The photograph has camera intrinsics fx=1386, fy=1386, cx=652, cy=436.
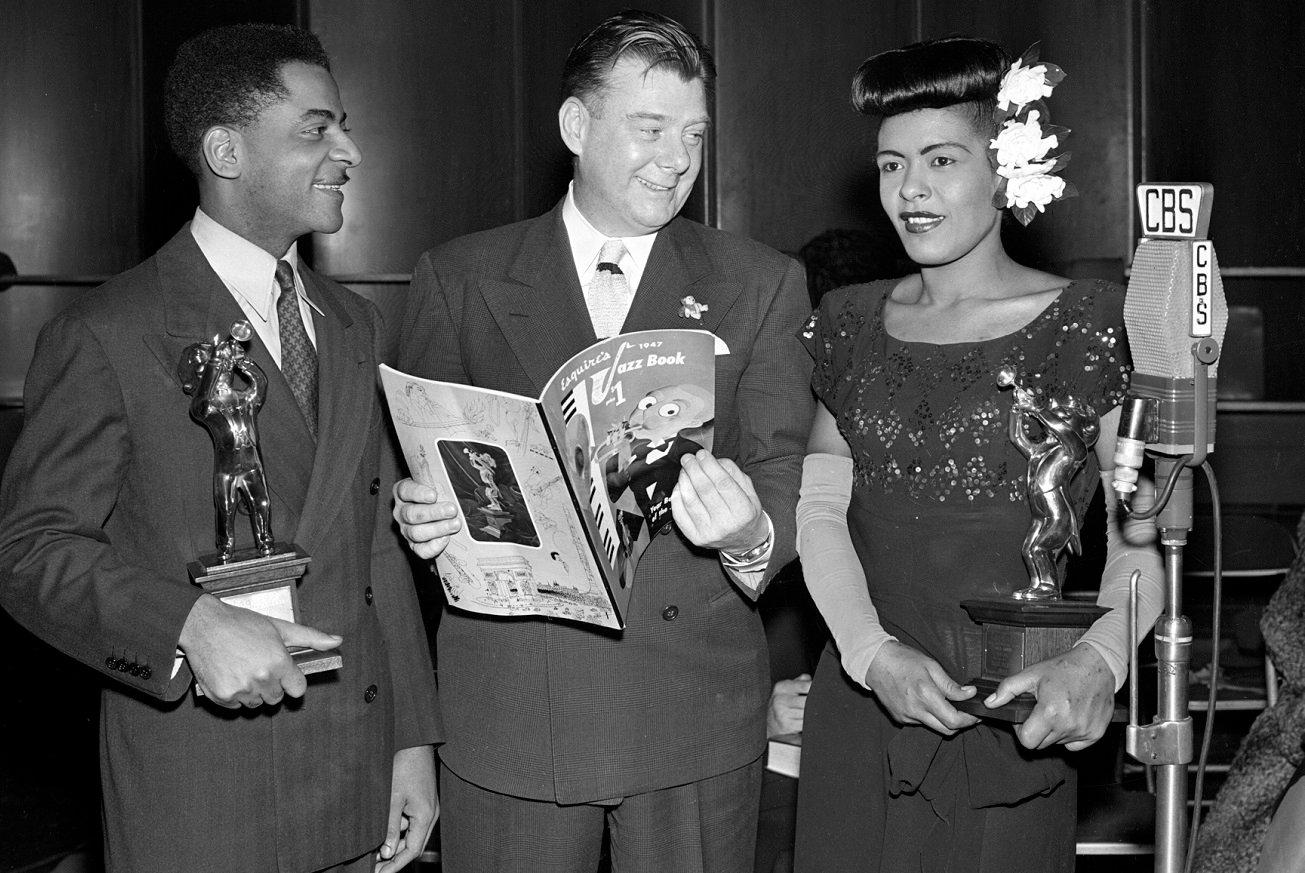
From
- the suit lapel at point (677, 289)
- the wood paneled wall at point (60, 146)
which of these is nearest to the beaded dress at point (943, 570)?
the suit lapel at point (677, 289)

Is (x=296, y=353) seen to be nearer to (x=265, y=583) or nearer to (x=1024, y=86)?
(x=265, y=583)

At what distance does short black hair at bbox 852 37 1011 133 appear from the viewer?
206 cm

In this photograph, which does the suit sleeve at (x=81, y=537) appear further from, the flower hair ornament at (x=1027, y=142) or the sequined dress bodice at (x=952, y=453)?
the flower hair ornament at (x=1027, y=142)

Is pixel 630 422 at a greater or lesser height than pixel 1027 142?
lesser

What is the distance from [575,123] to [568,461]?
721 mm

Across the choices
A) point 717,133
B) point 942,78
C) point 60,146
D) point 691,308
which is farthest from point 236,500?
point 60,146

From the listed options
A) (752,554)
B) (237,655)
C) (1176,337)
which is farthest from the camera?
(752,554)

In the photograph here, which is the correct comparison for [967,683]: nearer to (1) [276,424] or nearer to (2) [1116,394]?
(2) [1116,394]

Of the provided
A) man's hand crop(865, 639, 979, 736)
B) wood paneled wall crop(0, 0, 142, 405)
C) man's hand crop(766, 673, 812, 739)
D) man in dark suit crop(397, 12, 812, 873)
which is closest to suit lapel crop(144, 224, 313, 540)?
man in dark suit crop(397, 12, 812, 873)

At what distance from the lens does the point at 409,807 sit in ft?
7.21

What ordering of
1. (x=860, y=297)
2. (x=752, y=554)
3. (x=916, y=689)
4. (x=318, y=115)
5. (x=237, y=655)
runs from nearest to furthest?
(x=237, y=655) → (x=916, y=689) → (x=752, y=554) → (x=318, y=115) → (x=860, y=297)

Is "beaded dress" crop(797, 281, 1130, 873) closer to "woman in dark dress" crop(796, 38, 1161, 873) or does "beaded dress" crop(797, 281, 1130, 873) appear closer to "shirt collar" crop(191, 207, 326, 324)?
"woman in dark dress" crop(796, 38, 1161, 873)

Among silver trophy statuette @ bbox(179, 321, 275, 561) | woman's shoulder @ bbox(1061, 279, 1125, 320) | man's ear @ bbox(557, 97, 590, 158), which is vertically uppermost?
man's ear @ bbox(557, 97, 590, 158)

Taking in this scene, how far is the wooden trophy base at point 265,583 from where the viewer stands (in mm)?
1811
